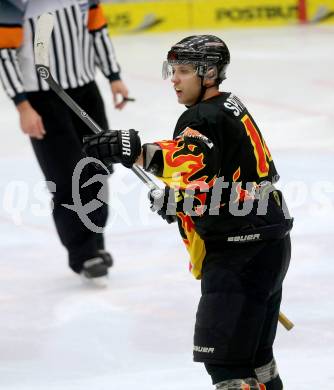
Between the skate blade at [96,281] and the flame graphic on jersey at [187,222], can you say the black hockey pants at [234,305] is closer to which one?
the flame graphic on jersey at [187,222]

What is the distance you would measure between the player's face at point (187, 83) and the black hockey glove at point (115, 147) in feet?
0.80

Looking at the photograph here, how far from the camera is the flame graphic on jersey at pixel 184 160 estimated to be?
8.96ft

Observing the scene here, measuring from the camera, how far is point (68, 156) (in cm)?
472

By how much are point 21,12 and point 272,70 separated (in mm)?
4674

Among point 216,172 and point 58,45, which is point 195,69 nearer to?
point 216,172

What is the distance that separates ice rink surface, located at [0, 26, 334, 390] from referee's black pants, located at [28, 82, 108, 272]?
0.19 metres

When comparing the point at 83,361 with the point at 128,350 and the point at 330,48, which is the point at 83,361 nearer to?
the point at 128,350

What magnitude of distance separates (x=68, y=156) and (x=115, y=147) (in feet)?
6.54

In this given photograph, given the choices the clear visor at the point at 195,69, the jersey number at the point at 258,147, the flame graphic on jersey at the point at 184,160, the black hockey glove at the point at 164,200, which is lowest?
the black hockey glove at the point at 164,200

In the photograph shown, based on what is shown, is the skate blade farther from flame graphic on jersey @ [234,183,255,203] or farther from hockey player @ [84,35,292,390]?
flame graphic on jersey @ [234,183,255,203]

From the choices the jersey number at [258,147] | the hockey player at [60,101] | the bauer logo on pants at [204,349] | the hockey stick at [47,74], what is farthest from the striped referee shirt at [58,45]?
the bauer logo on pants at [204,349]

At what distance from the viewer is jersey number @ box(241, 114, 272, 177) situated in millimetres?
2904

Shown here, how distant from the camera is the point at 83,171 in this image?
13.4 ft

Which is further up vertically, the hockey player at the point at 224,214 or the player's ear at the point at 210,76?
the player's ear at the point at 210,76
